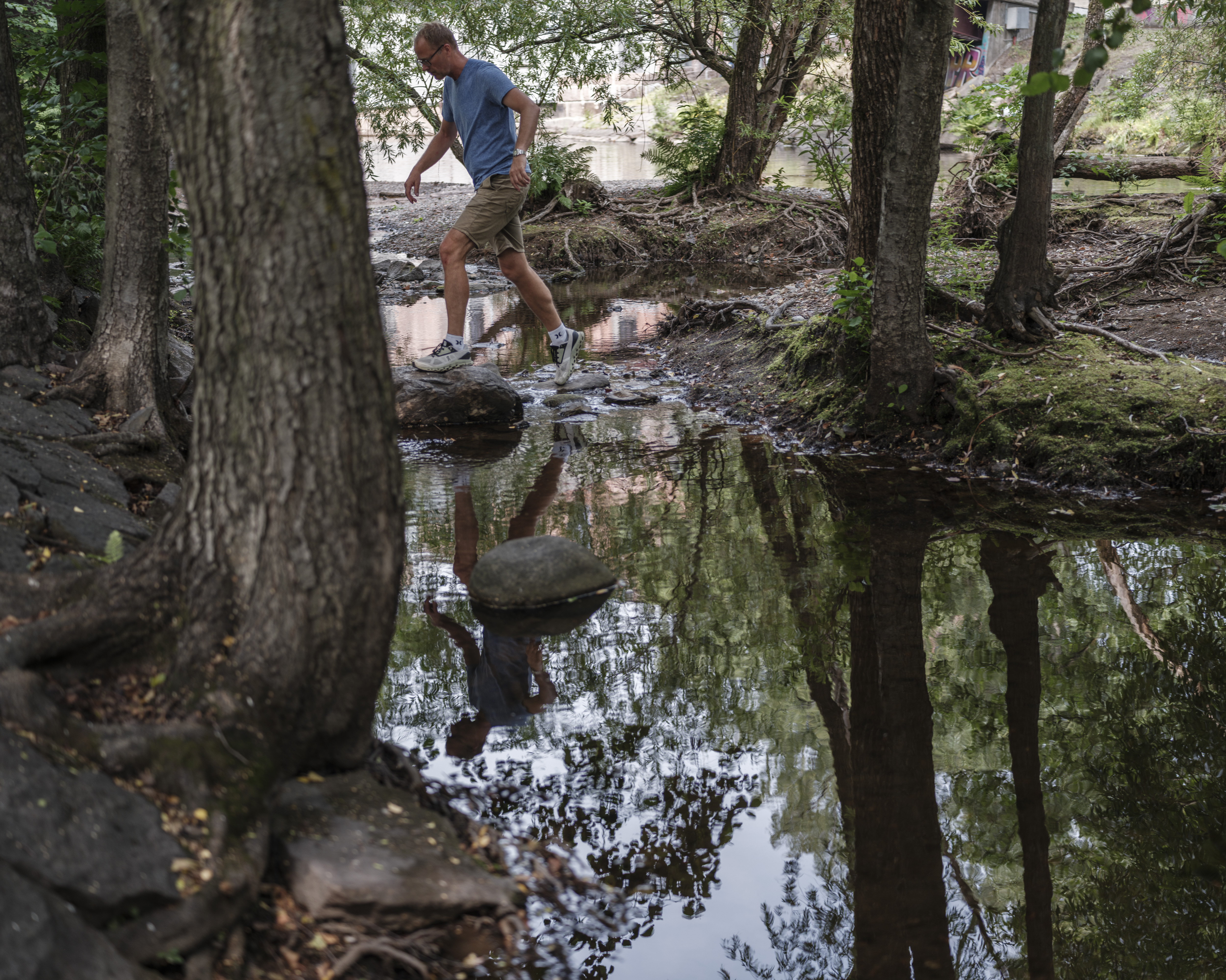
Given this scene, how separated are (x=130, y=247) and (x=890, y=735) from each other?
15.9 ft

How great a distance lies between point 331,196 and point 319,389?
50 cm

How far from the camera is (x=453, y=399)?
8.57 m

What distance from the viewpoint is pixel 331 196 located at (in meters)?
2.70

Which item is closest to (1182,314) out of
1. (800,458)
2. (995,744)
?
(800,458)

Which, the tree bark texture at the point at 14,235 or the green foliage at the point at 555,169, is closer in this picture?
the tree bark texture at the point at 14,235

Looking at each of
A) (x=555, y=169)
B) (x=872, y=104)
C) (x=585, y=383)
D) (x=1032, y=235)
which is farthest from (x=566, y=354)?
(x=555, y=169)

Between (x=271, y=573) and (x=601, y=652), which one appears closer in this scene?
(x=271, y=573)

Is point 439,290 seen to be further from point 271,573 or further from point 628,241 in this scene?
point 271,573

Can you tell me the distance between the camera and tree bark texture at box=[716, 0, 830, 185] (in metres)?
18.6

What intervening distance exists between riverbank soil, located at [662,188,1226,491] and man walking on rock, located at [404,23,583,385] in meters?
2.23

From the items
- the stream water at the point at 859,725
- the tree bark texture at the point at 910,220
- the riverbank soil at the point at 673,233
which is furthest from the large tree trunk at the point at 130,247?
the riverbank soil at the point at 673,233

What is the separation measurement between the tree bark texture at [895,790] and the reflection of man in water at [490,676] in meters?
1.29

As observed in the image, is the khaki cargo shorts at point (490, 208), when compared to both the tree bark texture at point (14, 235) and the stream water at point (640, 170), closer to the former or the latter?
the tree bark texture at point (14, 235)

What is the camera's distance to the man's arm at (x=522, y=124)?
7898 millimetres
